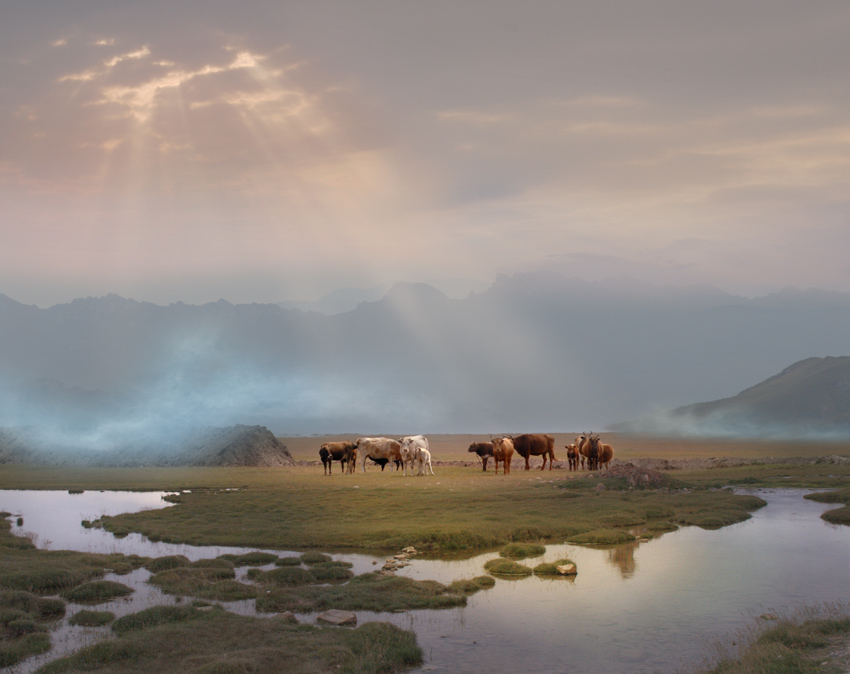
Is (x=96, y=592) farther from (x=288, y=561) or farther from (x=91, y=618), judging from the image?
(x=288, y=561)

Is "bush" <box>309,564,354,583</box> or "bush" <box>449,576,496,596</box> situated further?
"bush" <box>309,564,354,583</box>

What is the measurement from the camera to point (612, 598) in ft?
54.6

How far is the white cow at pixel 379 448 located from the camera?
57969 mm

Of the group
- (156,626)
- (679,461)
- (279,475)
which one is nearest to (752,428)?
(679,461)

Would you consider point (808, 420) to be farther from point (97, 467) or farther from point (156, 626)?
point (156, 626)

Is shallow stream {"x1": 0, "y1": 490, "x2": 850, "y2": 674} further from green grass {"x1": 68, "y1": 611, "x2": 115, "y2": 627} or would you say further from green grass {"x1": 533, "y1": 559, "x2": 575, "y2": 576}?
green grass {"x1": 533, "y1": 559, "x2": 575, "y2": 576}

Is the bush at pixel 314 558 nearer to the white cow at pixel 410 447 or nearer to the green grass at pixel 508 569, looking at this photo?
the green grass at pixel 508 569

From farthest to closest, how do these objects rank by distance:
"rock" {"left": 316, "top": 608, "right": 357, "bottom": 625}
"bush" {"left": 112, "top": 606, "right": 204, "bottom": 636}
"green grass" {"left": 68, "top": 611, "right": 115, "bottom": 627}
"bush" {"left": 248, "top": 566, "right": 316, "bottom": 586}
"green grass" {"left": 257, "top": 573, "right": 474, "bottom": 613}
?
"bush" {"left": 248, "top": 566, "right": 316, "bottom": 586}
"green grass" {"left": 257, "top": 573, "right": 474, "bottom": 613}
"green grass" {"left": 68, "top": 611, "right": 115, "bottom": 627}
"rock" {"left": 316, "top": 608, "right": 357, "bottom": 625}
"bush" {"left": 112, "top": 606, "right": 204, "bottom": 636}

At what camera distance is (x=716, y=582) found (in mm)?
18172

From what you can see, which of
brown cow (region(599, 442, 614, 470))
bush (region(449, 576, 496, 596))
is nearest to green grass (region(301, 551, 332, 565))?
bush (region(449, 576, 496, 596))

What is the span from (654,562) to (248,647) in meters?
12.8

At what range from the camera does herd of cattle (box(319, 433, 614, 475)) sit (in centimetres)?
5384

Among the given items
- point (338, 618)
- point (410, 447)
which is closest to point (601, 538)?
point (338, 618)

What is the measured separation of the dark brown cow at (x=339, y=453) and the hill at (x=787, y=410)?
115464 mm
